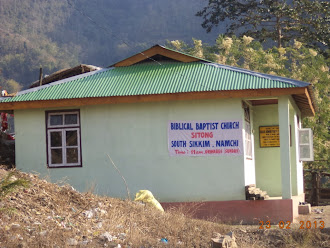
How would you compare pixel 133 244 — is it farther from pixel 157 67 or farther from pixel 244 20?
pixel 244 20

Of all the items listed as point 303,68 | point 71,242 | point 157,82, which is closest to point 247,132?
point 157,82

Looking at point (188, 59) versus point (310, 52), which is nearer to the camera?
point (188, 59)


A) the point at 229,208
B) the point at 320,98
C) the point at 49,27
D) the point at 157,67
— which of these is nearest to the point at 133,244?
the point at 229,208

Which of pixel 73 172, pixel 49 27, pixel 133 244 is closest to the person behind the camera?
pixel 133 244

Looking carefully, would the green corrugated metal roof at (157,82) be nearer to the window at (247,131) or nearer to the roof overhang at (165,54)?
the roof overhang at (165,54)

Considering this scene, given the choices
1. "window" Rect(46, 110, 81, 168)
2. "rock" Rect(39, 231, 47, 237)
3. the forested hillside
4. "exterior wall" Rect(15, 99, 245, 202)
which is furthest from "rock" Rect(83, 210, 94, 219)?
the forested hillside

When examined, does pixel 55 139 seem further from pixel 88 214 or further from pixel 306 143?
pixel 306 143

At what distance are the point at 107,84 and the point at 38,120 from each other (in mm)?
2206

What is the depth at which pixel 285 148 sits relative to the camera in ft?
49.0

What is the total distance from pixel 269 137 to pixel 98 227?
952 cm

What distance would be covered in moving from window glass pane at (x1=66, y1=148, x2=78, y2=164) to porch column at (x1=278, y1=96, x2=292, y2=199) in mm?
5634

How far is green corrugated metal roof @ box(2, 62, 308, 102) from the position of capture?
15.1m

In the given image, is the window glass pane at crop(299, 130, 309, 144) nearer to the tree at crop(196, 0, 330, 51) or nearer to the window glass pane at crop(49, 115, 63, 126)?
the window glass pane at crop(49, 115, 63, 126)

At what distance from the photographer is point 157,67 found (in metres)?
17.0
